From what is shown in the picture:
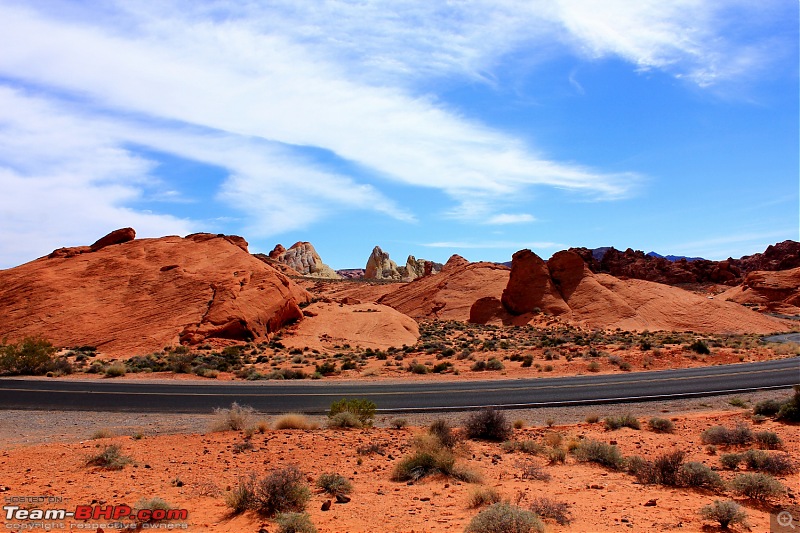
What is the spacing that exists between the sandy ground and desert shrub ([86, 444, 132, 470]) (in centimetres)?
13

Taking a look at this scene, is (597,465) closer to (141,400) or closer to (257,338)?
(141,400)

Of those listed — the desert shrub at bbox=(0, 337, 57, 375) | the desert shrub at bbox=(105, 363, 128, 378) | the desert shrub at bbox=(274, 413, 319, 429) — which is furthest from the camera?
the desert shrub at bbox=(0, 337, 57, 375)

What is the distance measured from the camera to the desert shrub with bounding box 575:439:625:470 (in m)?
9.82

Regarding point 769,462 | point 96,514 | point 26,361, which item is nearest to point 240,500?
point 96,514

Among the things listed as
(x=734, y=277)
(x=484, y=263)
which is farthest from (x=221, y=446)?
(x=734, y=277)

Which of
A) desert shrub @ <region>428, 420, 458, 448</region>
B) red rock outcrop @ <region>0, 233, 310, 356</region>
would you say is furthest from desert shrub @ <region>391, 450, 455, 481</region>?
red rock outcrop @ <region>0, 233, 310, 356</region>

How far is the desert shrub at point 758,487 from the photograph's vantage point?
779 cm

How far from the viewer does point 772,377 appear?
2267 cm

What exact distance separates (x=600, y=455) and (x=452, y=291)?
6273 cm

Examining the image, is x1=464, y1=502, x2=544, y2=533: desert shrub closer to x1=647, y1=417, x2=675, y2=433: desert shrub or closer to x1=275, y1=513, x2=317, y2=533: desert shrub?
x1=275, y1=513, x2=317, y2=533: desert shrub

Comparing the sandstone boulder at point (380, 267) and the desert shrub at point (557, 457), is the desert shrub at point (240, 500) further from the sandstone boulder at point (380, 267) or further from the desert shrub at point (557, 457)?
the sandstone boulder at point (380, 267)

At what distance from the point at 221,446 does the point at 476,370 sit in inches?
737

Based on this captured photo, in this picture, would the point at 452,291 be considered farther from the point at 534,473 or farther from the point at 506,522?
the point at 506,522

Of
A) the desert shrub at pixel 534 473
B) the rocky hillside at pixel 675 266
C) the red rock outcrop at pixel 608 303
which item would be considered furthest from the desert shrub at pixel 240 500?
the rocky hillside at pixel 675 266
